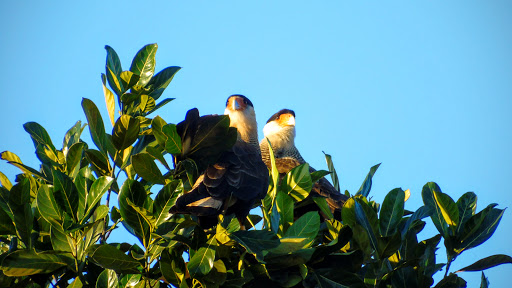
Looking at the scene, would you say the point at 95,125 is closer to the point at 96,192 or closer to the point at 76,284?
the point at 96,192

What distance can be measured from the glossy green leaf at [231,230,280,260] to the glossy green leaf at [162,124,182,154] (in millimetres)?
540

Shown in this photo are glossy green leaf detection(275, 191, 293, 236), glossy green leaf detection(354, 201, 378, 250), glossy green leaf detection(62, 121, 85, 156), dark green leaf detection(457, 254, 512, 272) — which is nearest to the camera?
glossy green leaf detection(354, 201, 378, 250)

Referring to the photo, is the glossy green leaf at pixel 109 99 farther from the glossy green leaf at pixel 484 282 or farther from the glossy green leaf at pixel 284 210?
the glossy green leaf at pixel 484 282

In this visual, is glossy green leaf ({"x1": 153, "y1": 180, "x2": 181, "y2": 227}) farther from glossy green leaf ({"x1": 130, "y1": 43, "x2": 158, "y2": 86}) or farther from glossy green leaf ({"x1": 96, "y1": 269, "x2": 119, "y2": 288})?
glossy green leaf ({"x1": 130, "y1": 43, "x2": 158, "y2": 86})

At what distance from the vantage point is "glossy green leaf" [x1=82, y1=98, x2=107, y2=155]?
3.11 metres

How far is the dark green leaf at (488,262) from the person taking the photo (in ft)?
10.1

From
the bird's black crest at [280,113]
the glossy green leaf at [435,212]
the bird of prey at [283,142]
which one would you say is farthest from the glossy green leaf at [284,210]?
the bird's black crest at [280,113]

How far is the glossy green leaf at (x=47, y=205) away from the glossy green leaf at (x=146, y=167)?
1.39ft

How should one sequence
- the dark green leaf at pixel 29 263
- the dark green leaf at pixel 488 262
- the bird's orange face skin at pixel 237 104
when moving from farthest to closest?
the bird's orange face skin at pixel 237 104 → the dark green leaf at pixel 488 262 → the dark green leaf at pixel 29 263

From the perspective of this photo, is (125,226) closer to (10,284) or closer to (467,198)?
(10,284)

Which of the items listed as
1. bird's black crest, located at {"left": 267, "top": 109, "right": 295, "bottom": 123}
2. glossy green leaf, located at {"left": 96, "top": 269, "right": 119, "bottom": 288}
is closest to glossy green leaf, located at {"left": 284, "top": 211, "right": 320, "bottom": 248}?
glossy green leaf, located at {"left": 96, "top": 269, "right": 119, "bottom": 288}

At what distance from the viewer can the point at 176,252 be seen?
9.56 feet

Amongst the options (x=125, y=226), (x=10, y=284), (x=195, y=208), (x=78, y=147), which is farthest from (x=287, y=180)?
(x=10, y=284)

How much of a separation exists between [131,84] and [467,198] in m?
1.93
